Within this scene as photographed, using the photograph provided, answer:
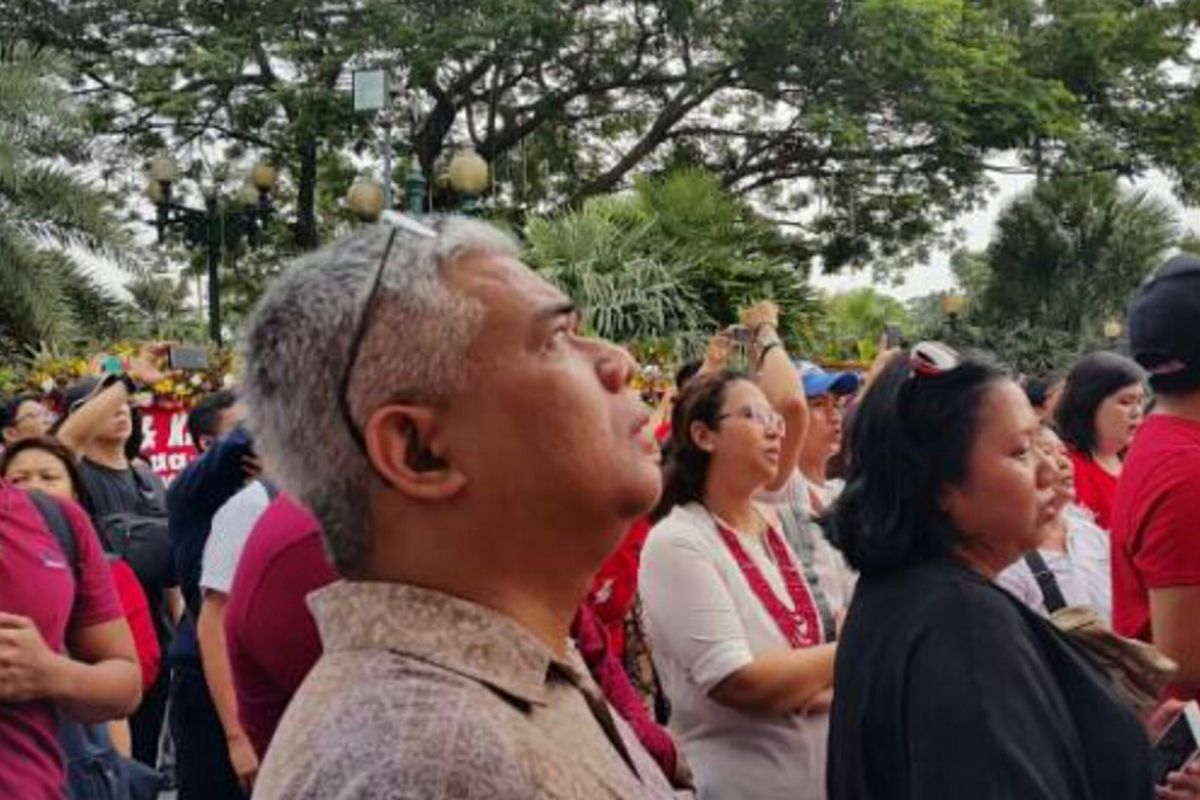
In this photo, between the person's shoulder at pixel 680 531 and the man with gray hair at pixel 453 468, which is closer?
the man with gray hair at pixel 453 468

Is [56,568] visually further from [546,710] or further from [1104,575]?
[1104,575]

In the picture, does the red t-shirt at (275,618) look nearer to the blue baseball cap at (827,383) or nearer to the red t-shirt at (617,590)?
the red t-shirt at (617,590)

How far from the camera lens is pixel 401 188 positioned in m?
24.6

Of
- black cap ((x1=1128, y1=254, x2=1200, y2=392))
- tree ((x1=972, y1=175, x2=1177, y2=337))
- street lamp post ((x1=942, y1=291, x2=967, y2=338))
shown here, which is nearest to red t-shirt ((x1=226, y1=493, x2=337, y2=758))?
black cap ((x1=1128, y1=254, x2=1200, y2=392))

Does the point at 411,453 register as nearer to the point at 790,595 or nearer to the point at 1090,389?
the point at 790,595

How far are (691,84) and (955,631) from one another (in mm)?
22590

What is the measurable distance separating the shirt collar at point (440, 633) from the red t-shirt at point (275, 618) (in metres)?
1.04

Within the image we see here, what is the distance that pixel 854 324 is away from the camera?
23125 millimetres

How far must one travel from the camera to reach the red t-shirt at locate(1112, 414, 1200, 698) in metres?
2.60

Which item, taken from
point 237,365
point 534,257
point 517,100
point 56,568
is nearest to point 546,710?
point 237,365

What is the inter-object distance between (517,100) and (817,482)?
67.5ft

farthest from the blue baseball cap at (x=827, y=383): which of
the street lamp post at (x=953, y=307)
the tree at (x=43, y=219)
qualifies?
the street lamp post at (x=953, y=307)

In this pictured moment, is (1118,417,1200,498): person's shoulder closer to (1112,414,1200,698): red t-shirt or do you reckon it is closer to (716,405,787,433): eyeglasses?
(1112,414,1200,698): red t-shirt

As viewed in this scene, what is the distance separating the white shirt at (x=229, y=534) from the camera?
3.63 metres
